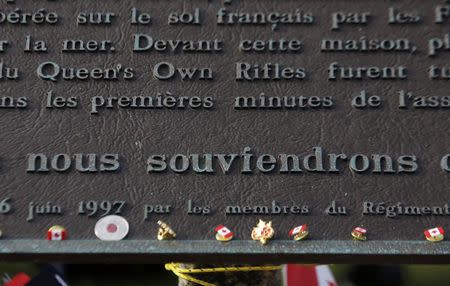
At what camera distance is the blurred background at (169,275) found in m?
7.40

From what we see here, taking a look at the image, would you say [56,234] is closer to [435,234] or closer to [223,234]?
[223,234]

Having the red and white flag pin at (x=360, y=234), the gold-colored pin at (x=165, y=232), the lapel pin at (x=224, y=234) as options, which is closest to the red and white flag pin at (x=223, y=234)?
the lapel pin at (x=224, y=234)

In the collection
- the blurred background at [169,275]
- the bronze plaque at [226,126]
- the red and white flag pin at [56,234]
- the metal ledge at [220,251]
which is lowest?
the metal ledge at [220,251]

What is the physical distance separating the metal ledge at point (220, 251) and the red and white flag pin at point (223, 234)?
0.9 inches

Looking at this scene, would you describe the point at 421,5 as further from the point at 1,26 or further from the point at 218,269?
the point at 1,26

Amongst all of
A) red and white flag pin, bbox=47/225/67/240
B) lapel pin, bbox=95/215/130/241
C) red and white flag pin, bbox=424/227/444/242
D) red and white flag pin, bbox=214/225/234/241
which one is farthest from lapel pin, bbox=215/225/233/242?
red and white flag pin, bbox=424/227/444/242

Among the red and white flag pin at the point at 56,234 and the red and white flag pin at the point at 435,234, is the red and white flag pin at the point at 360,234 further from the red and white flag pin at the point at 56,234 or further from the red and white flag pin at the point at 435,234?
the red and white flag pin at the point at 56,234

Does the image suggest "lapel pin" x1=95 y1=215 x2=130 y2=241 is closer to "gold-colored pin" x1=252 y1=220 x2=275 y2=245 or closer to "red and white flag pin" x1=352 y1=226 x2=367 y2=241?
"gold-colored pin" x1=252 y1=220 x2=275 y2=245

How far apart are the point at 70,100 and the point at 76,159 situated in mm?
278

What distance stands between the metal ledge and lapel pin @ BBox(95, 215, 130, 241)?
0.03 metres

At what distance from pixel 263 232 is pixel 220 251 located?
19 cm

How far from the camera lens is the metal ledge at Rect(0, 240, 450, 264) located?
285 centimetres

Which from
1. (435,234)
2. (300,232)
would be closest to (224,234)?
(300,232)

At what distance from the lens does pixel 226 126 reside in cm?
311
